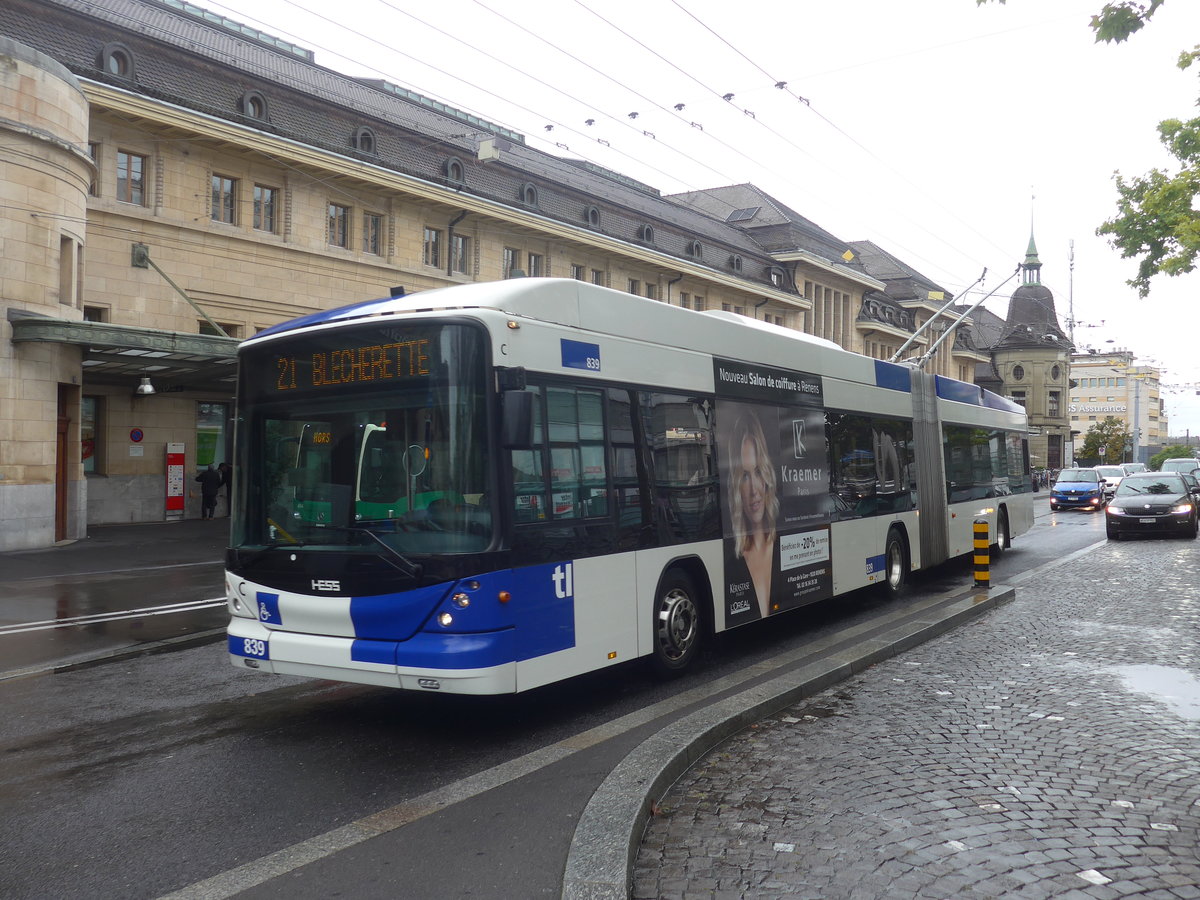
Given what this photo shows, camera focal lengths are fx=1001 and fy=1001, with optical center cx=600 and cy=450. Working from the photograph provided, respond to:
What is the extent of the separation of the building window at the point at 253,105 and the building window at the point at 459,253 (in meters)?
7.58

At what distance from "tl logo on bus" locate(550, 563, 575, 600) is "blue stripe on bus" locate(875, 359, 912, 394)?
7.37 metres

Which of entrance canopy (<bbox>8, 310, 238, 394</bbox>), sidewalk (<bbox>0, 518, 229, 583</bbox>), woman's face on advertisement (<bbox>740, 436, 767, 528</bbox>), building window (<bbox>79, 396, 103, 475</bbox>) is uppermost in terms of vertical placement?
entrance canopy (<bbox>8, 310, 238, 394</bbox>)

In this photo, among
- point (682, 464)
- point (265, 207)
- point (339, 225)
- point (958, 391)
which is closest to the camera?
point (682, 464)

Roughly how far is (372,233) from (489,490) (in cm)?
2552

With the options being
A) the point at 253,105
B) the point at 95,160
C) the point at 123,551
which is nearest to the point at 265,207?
the point at 253,105

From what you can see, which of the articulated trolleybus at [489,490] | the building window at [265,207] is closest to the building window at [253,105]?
the building window at [265,207]

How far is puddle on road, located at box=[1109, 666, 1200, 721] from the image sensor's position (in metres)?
7.00

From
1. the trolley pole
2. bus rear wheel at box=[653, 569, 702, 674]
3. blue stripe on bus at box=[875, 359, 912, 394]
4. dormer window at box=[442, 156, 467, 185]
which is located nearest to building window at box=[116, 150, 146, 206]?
dormer window at box=[442, 156, 467, 185]

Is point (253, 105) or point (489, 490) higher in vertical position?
point (253, 105)

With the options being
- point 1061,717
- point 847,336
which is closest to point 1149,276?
point 1061,717

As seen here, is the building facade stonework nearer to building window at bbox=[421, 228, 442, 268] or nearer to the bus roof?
building window at bbox=[421, 228, 442, 268]

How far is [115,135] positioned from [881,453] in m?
19.8

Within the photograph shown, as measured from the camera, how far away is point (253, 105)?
84.5 ft

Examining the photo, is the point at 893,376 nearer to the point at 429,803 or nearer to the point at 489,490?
the point at 489,490
